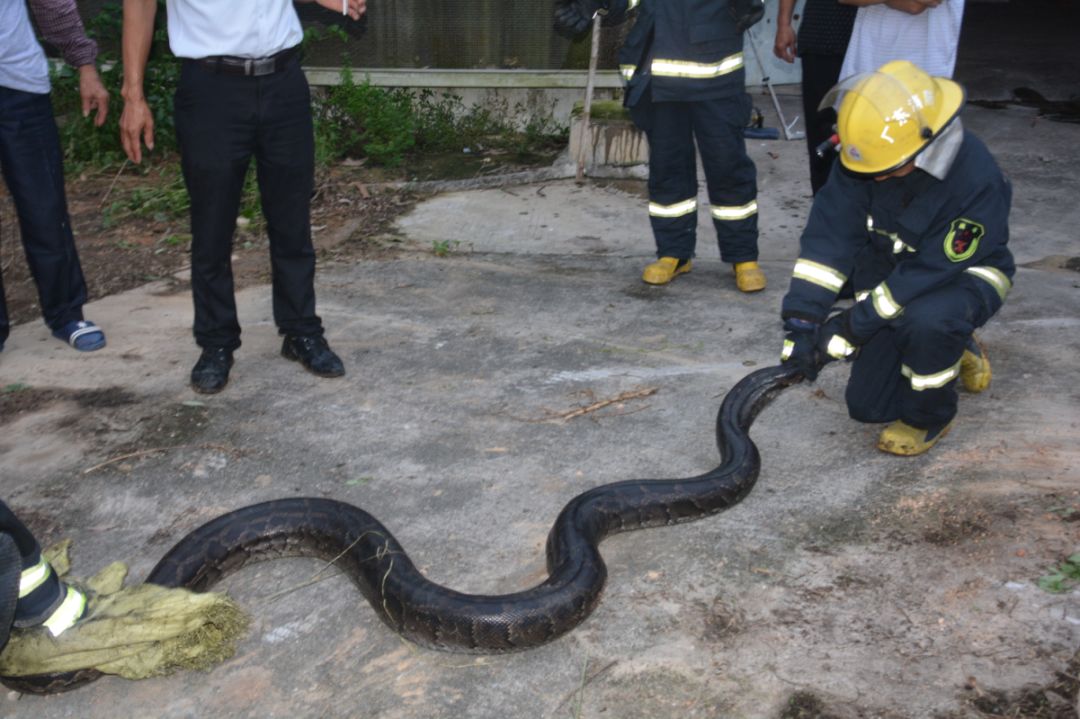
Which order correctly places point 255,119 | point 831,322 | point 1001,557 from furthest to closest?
point 255,119, point 831,322, point 1001,557

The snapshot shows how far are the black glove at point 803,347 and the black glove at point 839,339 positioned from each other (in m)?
0.03

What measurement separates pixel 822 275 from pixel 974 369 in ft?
3.21

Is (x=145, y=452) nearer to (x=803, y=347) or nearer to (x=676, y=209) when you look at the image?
(x=803, y=347)

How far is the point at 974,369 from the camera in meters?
4.77

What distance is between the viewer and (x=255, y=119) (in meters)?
4.77

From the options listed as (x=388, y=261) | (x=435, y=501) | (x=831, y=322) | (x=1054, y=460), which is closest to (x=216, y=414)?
(x=435, y=501)

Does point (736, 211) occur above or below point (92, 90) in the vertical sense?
below

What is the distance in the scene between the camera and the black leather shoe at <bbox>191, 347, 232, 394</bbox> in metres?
5.04

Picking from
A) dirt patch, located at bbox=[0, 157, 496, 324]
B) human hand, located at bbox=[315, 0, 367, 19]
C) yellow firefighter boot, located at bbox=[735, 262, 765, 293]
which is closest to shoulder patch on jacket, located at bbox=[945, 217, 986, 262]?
yellow firefighter boot, located at bbox=[735, 262, 765, 293]

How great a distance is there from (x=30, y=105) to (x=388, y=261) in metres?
2.45

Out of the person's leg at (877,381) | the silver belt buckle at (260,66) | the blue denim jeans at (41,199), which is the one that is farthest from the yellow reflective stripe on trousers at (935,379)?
the blue denim jeans at (41,199)

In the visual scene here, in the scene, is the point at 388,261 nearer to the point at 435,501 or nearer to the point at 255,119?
the point at 255,119

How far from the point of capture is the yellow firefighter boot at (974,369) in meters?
4.73

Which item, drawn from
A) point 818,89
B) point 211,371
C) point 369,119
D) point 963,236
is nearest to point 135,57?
point 211,371
